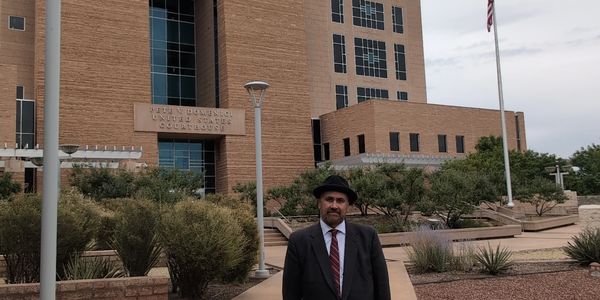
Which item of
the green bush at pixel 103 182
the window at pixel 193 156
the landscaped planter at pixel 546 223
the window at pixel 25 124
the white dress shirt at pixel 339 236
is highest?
the window at pixel 25 124

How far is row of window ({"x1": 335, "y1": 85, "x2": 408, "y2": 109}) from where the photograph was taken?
178 ft

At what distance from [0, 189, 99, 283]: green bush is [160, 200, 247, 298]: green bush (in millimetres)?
1623

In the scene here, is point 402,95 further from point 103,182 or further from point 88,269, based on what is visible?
point 88,269

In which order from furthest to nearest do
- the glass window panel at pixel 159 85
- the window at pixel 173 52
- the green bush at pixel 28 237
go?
1. the window at pixel 173 52
2. the glass window panel at pixel 159 85
3. the green bush at pixel 28 237

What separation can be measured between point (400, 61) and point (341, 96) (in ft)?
28.0

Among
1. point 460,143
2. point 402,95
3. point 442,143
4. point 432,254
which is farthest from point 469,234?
point 402,95

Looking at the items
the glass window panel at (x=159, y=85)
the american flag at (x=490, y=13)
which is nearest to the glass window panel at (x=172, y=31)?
the glass window panel at (x=159, y=85)

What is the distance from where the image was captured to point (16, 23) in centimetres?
4156

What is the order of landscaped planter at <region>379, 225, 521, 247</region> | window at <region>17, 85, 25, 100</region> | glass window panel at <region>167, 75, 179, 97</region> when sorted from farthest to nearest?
glass window panel at <region>167, 75, 179, 97</region> < window at <region>17, 85, 25, 100</region> < landscaped planter at <region>379, 225, 521, 247</region>

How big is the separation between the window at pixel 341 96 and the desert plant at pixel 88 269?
45412mm

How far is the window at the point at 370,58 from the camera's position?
56.0m

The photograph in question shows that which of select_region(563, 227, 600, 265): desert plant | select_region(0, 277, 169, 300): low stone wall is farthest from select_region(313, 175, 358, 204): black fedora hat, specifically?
select_region(563, 227, 600, 265): desert plant

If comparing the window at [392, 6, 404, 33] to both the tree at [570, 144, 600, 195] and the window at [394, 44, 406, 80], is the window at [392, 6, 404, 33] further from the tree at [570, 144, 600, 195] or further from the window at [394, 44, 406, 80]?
the tree at [570, 144, 600, 195]

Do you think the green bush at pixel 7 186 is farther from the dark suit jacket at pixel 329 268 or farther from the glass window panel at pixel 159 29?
the dark suit jacket at pixel 329 268
